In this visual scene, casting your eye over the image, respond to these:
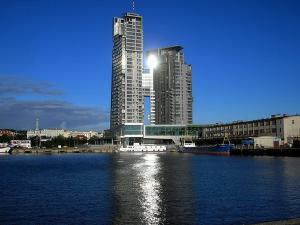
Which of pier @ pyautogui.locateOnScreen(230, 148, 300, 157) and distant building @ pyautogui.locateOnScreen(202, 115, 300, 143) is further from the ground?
distant building @ pyautogui.locateOnScreen(202, 115, 300, 143)

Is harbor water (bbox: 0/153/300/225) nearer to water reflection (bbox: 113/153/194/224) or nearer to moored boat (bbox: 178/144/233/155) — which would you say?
water reflection (bbox: 113/153/194/224)

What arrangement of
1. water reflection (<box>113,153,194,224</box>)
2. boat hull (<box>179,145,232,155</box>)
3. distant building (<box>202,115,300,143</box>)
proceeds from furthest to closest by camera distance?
boat hull (<box>179,145,232,155</box>)
distant building (<box>202,115,300,143</box>)
water reflection (<box>113,153,194,224</box>)

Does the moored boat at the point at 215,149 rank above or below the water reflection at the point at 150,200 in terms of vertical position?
above

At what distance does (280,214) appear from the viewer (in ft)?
99.5

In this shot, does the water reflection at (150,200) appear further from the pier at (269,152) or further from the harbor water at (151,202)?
the pier at (269,152)

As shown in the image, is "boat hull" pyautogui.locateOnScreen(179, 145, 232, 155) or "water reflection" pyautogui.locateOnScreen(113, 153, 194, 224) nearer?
"water reflection" pyautogui.locateOnScreen(113, 153, 194, 224)

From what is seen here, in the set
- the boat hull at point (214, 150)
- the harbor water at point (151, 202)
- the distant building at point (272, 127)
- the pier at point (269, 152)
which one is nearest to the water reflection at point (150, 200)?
the harbor water at point (151, 202)

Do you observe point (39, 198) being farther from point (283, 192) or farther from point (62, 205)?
point (283, 192)

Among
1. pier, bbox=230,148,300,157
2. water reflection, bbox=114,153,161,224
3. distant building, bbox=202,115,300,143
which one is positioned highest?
distant building, bbox=202,115,300,143

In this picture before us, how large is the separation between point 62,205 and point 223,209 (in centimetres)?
1345

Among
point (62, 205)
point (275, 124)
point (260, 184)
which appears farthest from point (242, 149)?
point (62, 205)

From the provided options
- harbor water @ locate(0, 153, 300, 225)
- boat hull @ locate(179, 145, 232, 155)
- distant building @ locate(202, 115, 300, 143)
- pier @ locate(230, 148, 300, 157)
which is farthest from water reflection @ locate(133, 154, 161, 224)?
distant building @ locate(202, 115, 300, 143)

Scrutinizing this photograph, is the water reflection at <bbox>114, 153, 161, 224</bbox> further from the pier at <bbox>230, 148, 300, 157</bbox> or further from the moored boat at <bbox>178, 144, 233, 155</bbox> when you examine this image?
the moored boat at <bbox>178, 144, 233, 155</bbox>

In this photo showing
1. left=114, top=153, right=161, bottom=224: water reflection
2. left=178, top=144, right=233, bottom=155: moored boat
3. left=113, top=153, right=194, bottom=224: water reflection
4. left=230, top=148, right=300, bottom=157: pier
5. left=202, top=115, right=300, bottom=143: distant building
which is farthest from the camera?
left=178, top=144, right=233, bottom=155: moored boat
